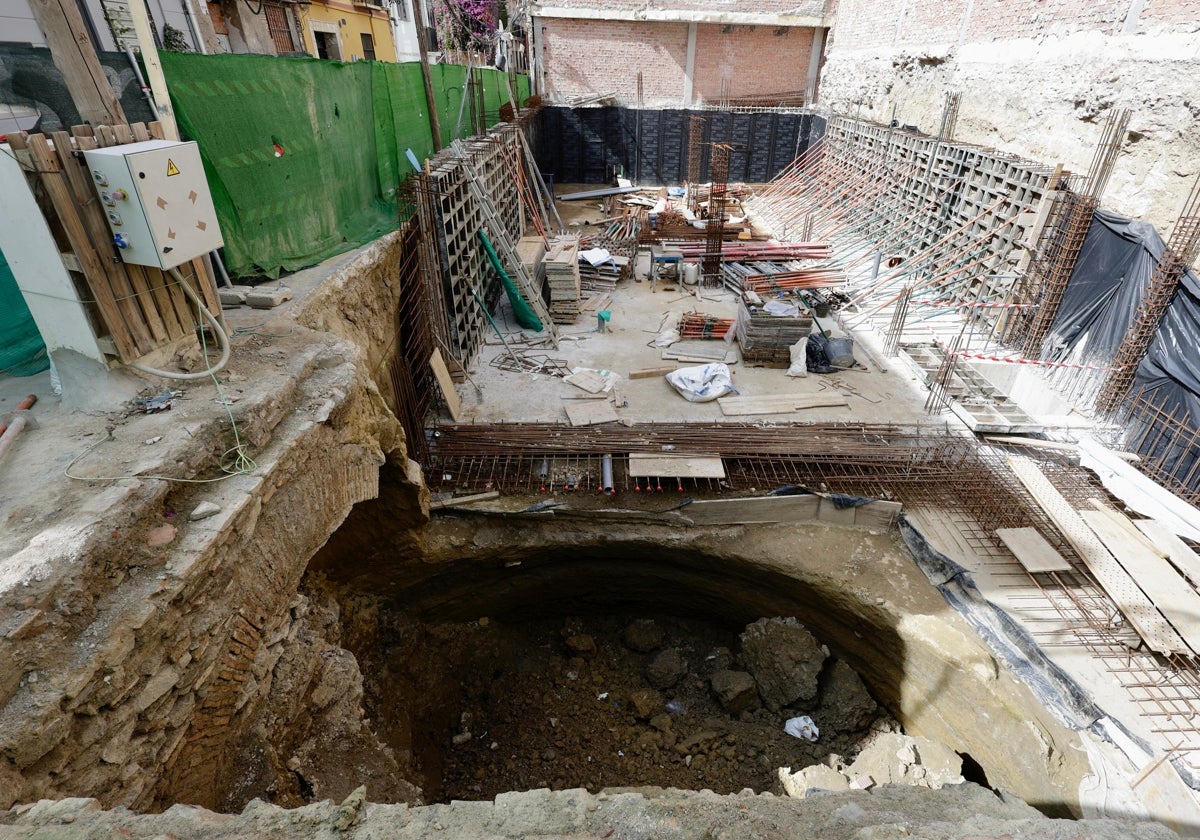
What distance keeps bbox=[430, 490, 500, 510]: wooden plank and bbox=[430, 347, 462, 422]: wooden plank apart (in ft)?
4.36

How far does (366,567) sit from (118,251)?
3767 millimetres

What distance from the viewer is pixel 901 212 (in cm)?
1336

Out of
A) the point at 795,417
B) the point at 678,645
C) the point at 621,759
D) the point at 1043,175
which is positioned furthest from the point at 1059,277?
the point at 621,759

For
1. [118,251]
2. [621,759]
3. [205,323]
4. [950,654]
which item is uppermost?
[118,251]

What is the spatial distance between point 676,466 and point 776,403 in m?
2.21

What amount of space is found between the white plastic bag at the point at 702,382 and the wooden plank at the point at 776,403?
164mm

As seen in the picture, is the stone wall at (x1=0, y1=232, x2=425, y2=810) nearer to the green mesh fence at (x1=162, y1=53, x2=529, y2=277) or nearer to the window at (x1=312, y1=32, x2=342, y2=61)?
the green mesh fence at (x1=162, y1=53, x2=529, y2=277)

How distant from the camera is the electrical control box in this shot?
10.5ft

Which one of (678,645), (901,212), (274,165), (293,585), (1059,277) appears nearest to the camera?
(293,585)

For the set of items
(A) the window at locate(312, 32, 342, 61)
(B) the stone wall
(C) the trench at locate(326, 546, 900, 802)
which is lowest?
(C) the trench at locate(326, 546, 900, 802)

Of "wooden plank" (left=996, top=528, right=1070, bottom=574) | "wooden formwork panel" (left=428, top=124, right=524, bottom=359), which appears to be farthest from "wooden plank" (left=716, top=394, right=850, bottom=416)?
"wooden formwork panel" (left=428, top=124, right=524, bottom=359)

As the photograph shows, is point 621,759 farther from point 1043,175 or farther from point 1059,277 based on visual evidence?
point 1043,175

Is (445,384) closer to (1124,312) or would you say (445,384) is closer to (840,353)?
(840,353)

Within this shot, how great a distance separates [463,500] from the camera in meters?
6.61
